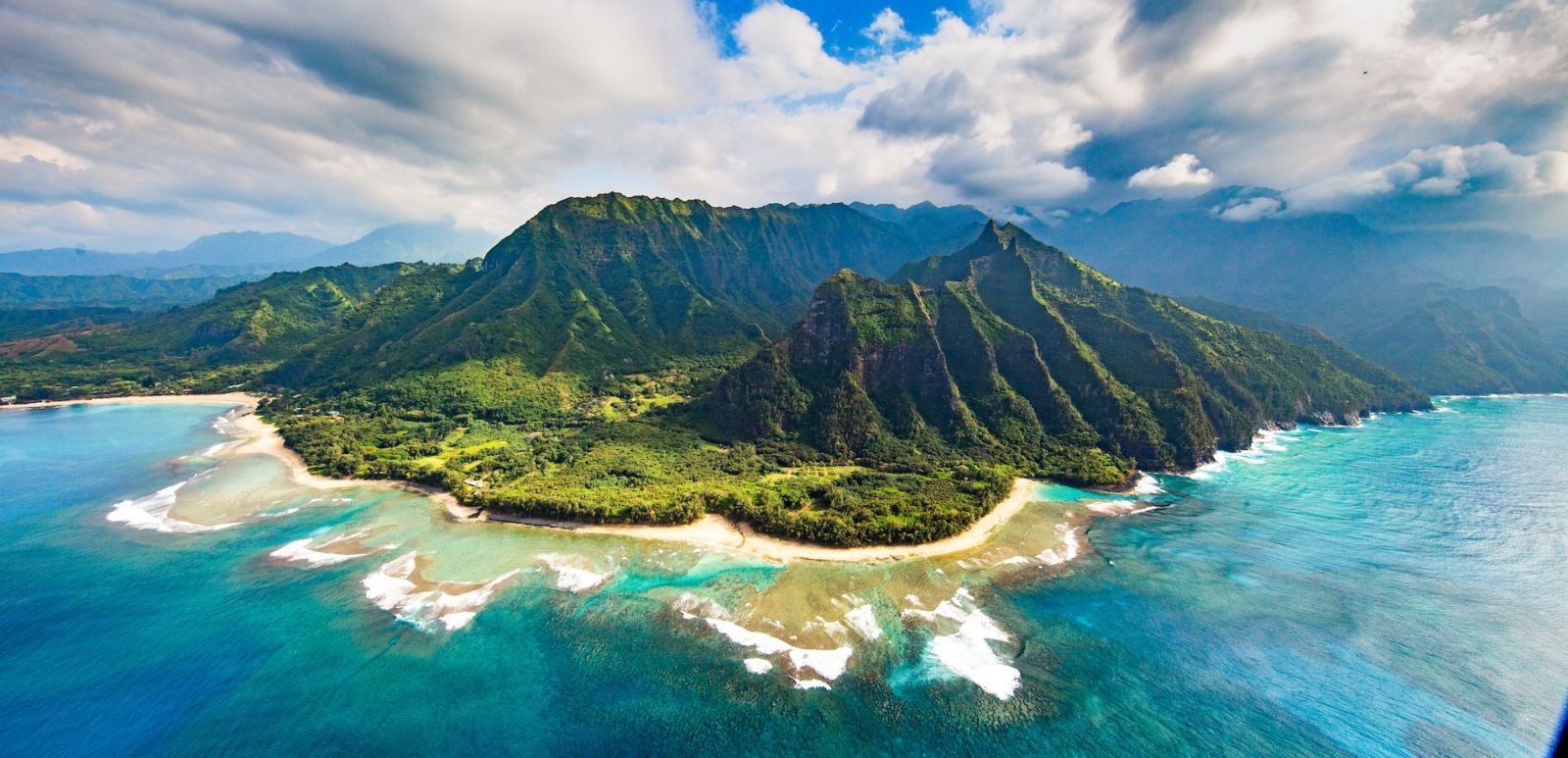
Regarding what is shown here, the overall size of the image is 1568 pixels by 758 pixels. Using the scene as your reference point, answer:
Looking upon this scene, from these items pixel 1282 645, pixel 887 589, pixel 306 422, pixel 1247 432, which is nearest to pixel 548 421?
pixel 306 422

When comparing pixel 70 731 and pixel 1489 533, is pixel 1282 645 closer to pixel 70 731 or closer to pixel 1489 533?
pixel 1489 533

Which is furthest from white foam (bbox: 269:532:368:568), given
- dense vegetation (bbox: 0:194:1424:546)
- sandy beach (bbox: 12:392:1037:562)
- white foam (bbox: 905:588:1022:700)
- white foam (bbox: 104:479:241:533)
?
white foam (bbox: 905:588:1022:700)

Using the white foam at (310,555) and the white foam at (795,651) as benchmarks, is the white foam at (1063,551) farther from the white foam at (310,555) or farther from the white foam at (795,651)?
the white foam at (310,555)

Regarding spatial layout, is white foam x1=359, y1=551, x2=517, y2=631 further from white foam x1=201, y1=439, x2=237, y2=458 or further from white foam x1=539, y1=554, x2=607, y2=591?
white foam x1=201, y1=439, x2=237, y2=458

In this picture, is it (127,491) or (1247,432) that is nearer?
(127,491)

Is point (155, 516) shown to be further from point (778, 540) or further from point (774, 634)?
point (774, 634)

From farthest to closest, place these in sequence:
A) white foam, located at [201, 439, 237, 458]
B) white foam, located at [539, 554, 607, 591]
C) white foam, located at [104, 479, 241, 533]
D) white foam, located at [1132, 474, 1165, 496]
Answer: white foam, located at [201, 439, 237, 458] < white foam, located at [1132, 474, 1165, 496] < white foam, located at [104, 479, 241, 533] < white foam, located at [539, 554, 607, 591]
